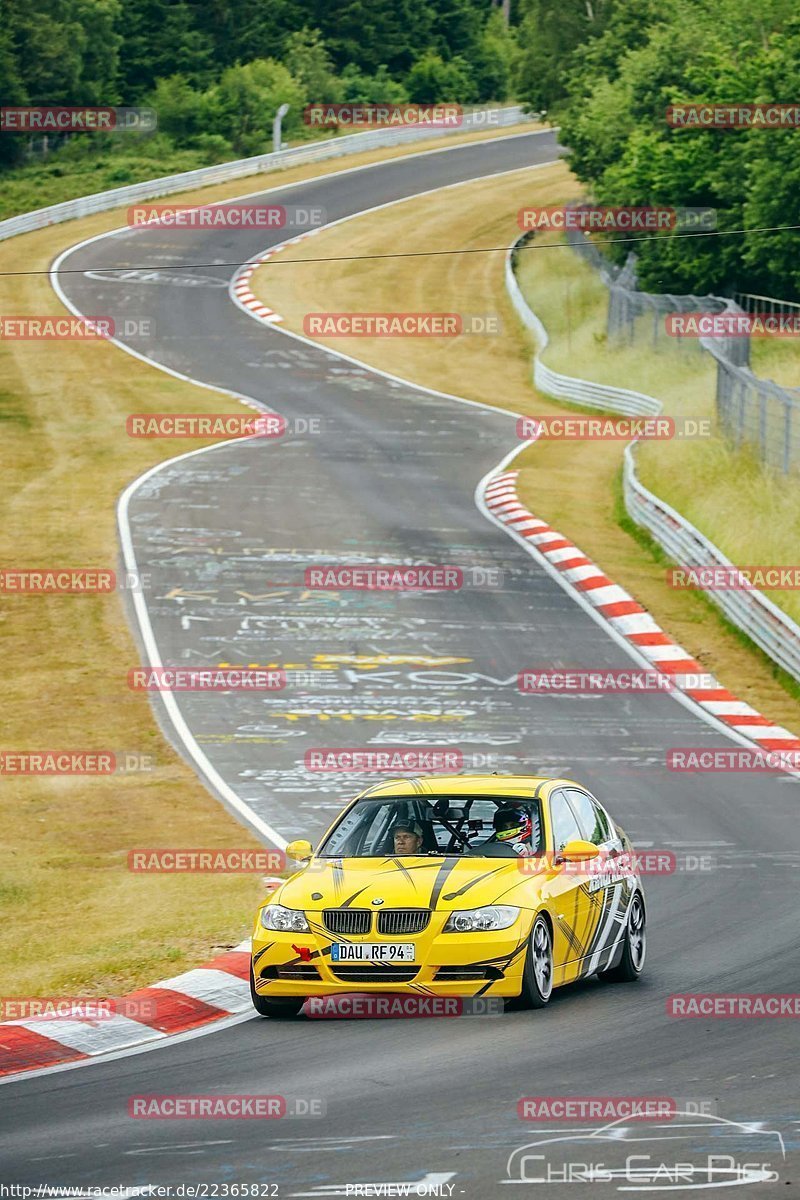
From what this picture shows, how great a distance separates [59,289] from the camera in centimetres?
6100

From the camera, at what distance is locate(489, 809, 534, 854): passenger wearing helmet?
12.0 metres

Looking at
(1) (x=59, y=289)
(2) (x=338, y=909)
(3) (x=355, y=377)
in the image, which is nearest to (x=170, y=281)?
(1) (x=59, y=289)

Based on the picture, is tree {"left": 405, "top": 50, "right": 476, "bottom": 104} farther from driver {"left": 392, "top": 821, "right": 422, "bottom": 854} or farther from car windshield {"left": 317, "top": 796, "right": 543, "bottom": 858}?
driver {"left": 392, "top": 821, "right": 422, "bottom": 854}

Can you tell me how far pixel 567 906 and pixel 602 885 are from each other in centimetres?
68

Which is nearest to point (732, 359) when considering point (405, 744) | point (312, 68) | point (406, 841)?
point (405, 744)

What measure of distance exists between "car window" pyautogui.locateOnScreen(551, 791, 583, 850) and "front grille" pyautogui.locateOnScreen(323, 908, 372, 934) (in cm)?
155

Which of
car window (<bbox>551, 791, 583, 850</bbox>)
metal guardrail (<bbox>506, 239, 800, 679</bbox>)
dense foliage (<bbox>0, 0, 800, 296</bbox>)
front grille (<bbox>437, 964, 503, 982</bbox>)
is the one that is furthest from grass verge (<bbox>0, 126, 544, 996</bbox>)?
dense foliage (<bbox>0, 0, 800, 296</bbox>)

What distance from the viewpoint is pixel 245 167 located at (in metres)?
81.6

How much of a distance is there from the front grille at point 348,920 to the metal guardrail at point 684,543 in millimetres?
15080

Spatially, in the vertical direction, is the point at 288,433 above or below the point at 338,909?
below

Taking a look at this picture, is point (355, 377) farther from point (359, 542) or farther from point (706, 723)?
point (706, 723)

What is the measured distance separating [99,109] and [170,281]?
35820mm

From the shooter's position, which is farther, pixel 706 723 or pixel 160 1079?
pixel 706 723

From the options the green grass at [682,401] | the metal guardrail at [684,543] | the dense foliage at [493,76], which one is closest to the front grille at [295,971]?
the metal guardrail at [684,543]
